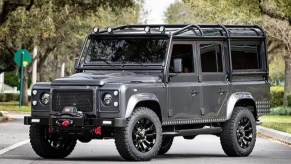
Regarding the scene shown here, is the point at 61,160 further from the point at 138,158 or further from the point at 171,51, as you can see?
the point at 171,51

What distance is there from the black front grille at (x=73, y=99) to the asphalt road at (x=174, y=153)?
0.89 metres

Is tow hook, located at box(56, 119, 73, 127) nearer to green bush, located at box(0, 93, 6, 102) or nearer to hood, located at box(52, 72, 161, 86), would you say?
hood, located at box(52, 72, 161, 86)

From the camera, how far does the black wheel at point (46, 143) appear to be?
15.9 meters

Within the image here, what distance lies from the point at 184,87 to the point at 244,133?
1.83 meters

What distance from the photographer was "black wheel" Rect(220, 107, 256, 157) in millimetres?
17188

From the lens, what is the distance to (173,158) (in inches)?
651

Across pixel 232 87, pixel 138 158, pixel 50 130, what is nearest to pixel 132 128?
pixel 138 158

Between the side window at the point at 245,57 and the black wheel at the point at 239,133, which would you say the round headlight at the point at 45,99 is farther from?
the side window at the point at 245,57

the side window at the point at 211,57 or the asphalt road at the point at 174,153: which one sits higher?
the side window at the point at 211,57

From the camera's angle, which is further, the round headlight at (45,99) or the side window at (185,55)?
the side window at (185,55)

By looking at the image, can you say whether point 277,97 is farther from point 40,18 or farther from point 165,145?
point 165,145

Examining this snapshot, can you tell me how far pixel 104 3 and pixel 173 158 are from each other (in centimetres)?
2119

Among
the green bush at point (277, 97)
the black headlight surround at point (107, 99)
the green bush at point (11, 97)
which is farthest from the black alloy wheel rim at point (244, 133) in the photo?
the green bush at point (11, 97)

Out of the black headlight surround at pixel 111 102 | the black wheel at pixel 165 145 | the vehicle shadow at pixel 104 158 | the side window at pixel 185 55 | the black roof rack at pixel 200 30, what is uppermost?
the black roof rack at pixel 200 30
